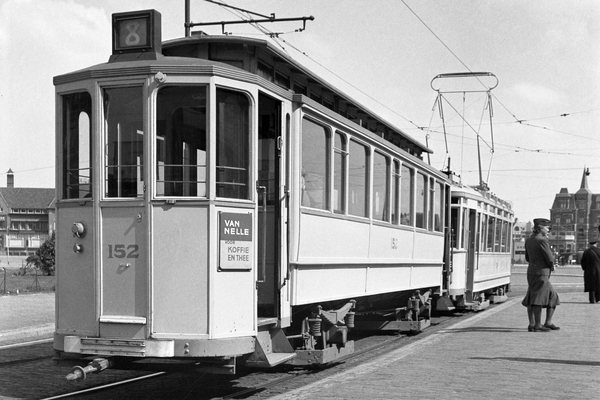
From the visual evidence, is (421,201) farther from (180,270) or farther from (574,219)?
(574,219)

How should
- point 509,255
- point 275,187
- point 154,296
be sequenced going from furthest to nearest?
point 509,255, point 275,187, point 154,296

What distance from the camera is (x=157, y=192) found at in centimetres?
736

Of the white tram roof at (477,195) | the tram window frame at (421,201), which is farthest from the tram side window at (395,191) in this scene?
the white tram roof at (477,195)

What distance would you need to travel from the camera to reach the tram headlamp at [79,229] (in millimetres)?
7516

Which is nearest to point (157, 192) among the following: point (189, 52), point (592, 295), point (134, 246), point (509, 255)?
point (134, 246)

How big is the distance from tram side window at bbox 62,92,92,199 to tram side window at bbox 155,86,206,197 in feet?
2.48

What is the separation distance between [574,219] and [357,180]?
121m

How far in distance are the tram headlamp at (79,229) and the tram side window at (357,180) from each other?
12.6 ft

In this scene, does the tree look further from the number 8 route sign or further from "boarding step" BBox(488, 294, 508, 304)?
the number 8 route sign

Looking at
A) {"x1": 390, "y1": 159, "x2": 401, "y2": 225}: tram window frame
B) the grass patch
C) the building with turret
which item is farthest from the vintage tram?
the building with turret

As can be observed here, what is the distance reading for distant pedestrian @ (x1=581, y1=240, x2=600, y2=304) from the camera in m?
21.0

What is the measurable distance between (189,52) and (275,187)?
1.75m

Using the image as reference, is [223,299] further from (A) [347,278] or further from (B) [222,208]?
(A) [347,278]

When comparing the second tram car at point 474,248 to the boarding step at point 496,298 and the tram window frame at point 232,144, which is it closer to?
the boarding step at point 496,298
